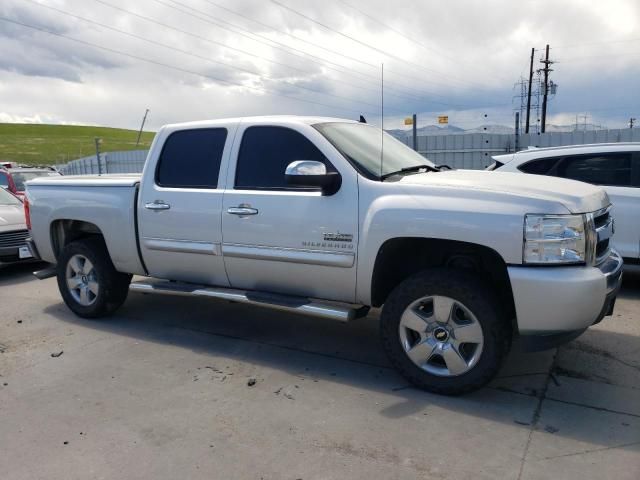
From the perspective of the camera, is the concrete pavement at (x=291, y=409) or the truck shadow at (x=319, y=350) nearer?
the concrete pavement at (x=291, y=409)

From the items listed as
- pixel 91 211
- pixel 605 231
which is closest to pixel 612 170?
pixel 605 231

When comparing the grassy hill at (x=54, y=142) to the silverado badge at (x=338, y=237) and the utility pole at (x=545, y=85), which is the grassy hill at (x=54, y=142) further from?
the silverado badge at (x=338, y=237)

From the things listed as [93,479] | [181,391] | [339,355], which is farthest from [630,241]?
[93,479]

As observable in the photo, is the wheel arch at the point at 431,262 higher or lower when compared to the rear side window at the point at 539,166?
lower

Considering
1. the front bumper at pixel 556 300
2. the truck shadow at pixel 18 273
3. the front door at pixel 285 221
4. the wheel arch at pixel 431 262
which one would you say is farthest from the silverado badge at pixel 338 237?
the truck shadow at pixel 18 273

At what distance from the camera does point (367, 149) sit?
4535 mm

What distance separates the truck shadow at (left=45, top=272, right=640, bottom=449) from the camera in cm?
366

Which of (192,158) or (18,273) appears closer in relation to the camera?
(192,158)

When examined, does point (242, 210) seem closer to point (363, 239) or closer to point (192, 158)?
point (192, 158)

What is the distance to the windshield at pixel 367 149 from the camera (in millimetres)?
4262

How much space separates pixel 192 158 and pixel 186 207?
47 centimetres

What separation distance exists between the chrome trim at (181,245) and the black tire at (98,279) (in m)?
0.68

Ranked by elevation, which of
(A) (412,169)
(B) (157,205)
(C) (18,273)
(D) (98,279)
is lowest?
(C) (18,273)

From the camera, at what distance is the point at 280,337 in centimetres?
510
